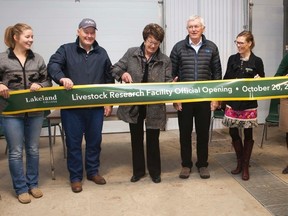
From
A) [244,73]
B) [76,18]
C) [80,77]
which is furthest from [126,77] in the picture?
[76,18]

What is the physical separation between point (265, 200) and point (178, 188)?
0.80m

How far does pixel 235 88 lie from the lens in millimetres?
3229

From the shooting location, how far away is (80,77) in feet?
10.2

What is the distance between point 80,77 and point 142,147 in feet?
3.13

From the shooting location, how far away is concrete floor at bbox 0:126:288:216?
9.29 ft

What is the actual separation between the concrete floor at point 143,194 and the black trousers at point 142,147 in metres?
0.12

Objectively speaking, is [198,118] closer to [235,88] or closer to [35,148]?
[235,88]

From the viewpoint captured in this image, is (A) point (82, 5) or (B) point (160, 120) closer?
(B) point (160, 120)

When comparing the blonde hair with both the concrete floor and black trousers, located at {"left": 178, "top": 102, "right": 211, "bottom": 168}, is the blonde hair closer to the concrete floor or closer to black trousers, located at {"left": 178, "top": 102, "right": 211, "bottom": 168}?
the concrete floor

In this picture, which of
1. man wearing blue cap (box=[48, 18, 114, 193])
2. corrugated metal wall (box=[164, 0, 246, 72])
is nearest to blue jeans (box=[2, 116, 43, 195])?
man wearing blue cap (box=[48, 18, 114, 193])

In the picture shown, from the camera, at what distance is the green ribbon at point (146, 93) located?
3.00 meters

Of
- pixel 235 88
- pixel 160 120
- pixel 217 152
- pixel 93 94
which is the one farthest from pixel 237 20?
pixel 93 94

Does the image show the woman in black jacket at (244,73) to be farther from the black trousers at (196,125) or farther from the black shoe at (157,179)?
the black shoe at (157,179)

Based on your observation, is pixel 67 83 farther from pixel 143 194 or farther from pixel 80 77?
pixel 143 194
